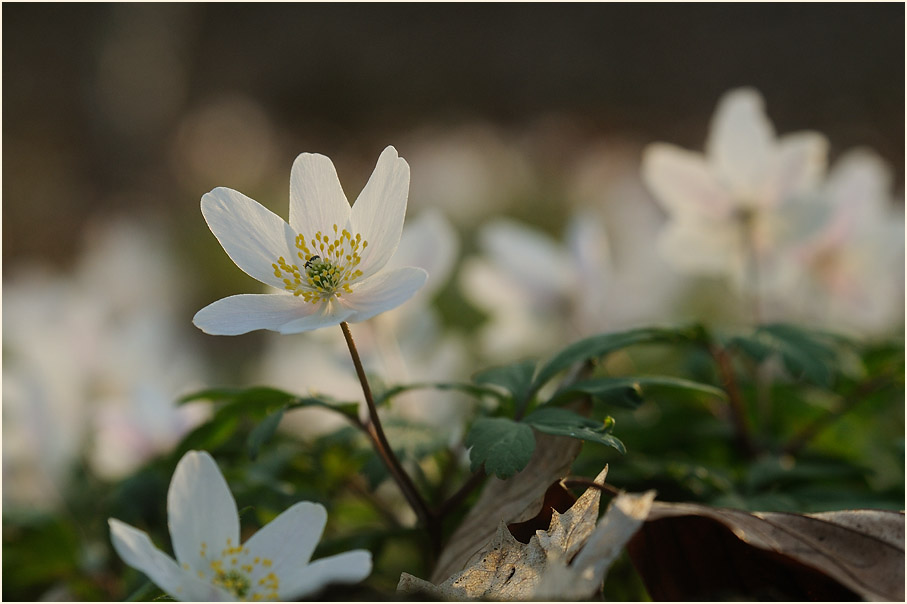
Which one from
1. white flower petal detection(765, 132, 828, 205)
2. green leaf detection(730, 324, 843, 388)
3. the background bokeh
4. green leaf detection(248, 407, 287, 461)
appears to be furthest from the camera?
the background bokeh

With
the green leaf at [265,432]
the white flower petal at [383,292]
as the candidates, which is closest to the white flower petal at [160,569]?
the green leaf at [265,432]

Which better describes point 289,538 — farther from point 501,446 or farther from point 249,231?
point 249,231

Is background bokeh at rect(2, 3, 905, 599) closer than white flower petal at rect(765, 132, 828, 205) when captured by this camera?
No

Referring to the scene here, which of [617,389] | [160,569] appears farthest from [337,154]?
[160,569]

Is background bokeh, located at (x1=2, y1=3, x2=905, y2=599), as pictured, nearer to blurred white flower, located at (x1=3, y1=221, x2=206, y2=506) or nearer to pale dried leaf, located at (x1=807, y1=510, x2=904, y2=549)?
blurred white flower, located at (x1=3, y1=221, x2=206, y2=506)

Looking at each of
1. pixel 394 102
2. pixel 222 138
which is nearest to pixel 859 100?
pixel 394 102

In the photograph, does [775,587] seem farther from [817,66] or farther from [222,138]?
[817,66]

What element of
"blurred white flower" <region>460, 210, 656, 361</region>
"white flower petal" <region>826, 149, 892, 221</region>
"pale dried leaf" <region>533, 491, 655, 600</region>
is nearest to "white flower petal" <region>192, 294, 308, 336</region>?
"pale dried leaf" <region>533, 491, 655, 600</region>
